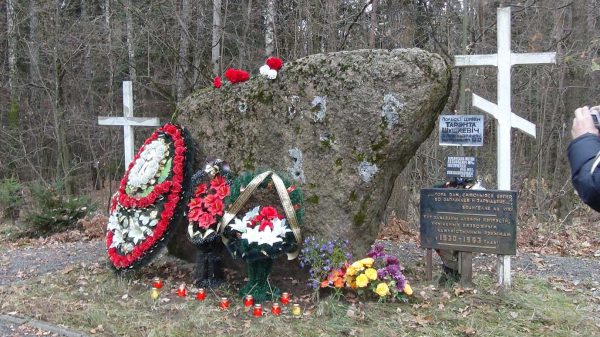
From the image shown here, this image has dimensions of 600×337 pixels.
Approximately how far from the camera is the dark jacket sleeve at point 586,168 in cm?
186

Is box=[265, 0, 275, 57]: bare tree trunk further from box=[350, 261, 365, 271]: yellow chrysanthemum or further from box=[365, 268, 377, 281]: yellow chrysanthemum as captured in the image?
box=[365, 268, 377, 281]: yellow chrysanthemum

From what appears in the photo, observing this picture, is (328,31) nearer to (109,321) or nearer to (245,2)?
(245,2)

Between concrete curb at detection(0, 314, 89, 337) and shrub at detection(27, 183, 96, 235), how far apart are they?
522 cm

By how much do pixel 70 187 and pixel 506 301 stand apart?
11.5 meters

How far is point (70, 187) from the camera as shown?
13.6m

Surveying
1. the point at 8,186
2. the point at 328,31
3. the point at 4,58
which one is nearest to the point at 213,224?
the point at 328,31

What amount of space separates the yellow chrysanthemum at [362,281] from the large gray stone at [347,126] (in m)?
0.52

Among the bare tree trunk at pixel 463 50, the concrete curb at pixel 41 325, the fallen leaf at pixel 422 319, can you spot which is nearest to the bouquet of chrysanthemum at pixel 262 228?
the fallen leaf at pixel 422 319

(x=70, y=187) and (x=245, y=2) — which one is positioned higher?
(x=245, y=2)

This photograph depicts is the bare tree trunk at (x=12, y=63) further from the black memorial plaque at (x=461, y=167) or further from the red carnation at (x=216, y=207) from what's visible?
the black memorial plaque at (x=461, y=167)

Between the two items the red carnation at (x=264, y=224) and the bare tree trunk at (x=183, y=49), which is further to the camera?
the bare tree trunk at (x=183, y=49)

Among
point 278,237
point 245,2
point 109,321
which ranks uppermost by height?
point 245,2

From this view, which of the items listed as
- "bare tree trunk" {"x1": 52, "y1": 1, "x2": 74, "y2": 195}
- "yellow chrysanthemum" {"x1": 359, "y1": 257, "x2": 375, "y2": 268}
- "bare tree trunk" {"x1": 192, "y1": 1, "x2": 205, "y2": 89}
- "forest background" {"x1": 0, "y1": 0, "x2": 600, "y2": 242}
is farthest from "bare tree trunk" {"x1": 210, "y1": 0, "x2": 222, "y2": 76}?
"yellow chrysanthemum" {"x1": 359, "y1": 257, "x2": 375, "y2": 268}

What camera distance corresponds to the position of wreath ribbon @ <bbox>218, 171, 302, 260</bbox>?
5074mm
